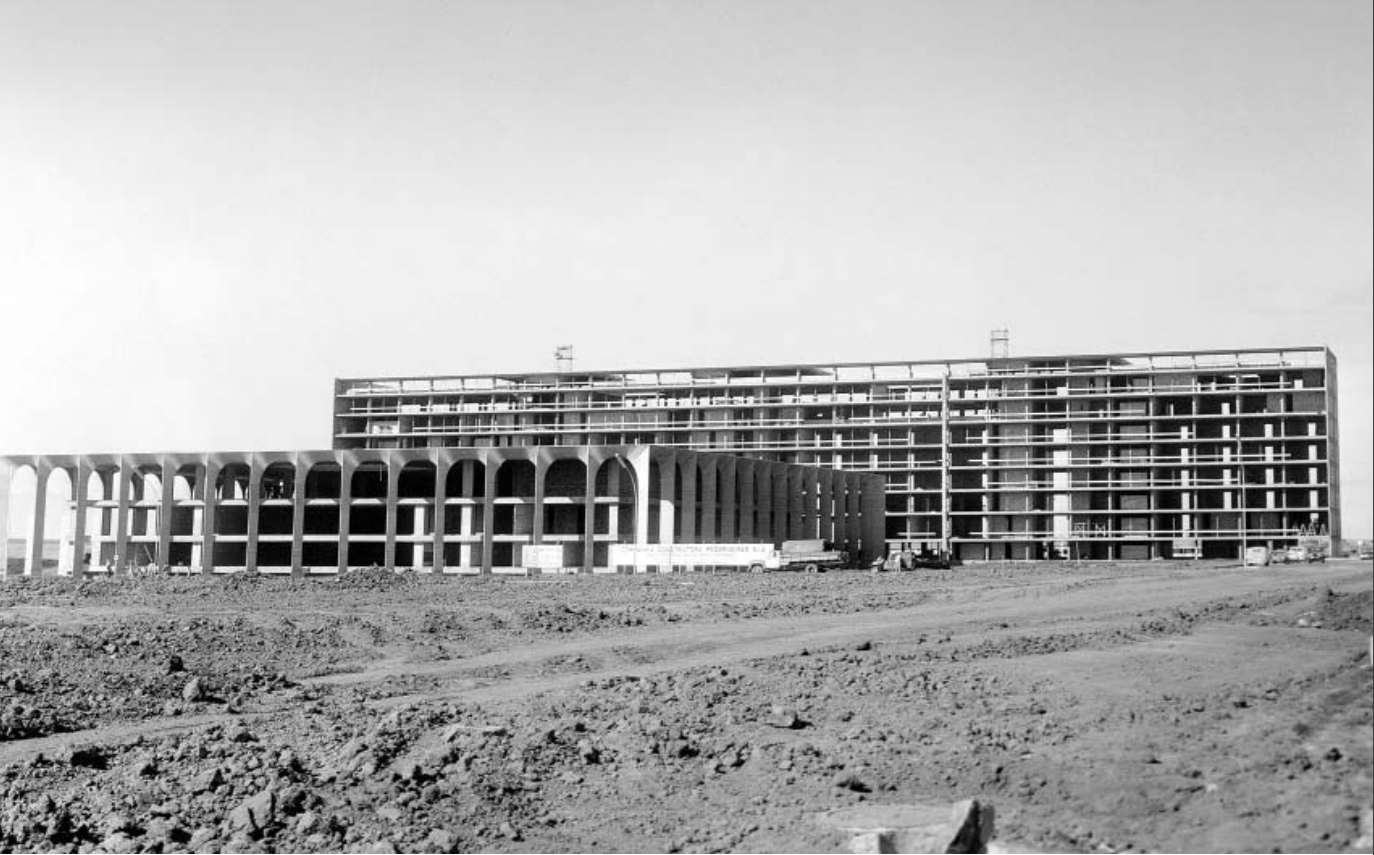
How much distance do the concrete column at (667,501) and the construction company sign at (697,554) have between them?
2.44 metres

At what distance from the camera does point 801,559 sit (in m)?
72.0

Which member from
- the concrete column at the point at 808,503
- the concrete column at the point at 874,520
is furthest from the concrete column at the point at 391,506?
the concrete column at the point at 874,520

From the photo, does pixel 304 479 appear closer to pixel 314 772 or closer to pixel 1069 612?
pixel 1069 612

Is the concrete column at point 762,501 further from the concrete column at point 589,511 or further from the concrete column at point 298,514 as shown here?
the concrete column at point 298,514

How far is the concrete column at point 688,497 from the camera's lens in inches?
3068

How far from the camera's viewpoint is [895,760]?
11.6 m

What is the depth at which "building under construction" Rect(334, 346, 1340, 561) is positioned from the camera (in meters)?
104

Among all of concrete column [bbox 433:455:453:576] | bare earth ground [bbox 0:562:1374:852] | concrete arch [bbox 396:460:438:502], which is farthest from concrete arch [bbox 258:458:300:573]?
bare earth ground [bbox 0:562:1374:852]

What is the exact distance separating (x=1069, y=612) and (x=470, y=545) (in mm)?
58630

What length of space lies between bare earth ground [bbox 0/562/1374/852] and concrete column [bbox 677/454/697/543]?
45587 mm

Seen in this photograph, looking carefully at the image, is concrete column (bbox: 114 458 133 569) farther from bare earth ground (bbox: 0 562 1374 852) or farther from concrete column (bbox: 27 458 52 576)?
bare earth ground (bbox: 0 562 1374 852)

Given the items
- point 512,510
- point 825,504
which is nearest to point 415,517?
point 512,510

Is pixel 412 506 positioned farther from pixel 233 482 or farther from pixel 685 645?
pixel 685 645

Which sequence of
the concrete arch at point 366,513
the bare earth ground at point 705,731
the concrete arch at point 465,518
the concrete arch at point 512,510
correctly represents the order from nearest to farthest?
the bare earth ground at point 705,731, the concrete arch at point 512,510, the concrete arch at point 465,518, the concrete arch at point 366,513
